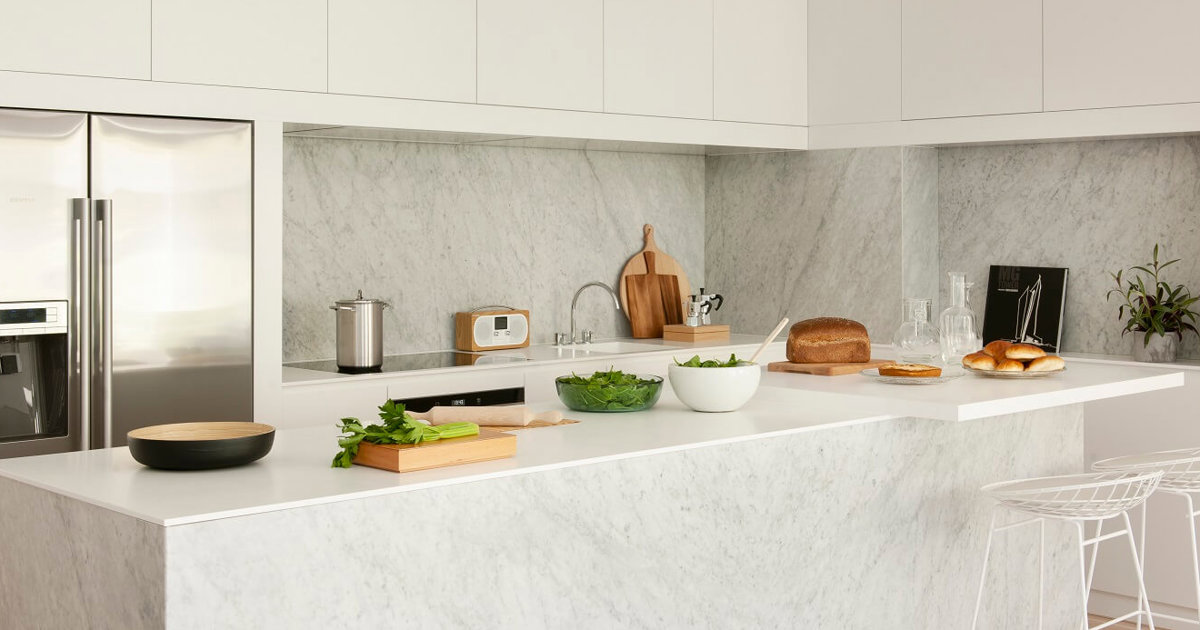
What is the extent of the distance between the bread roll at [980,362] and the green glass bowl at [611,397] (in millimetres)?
877

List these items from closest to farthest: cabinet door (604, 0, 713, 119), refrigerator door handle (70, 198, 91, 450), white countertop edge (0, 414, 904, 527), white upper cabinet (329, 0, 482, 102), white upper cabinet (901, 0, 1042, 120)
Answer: white countertop edge (0, 414, 904, 527) < refrigerator door handle (70, 198, 91, 450) < white upper cabinet (329, 0, 482, 102) < white upper cabinet (901, 0, 1042, 120) < cabinet door (604, 0, 713, 119)

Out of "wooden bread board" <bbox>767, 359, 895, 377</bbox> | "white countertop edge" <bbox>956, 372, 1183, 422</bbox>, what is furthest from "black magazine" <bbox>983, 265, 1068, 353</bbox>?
"wooden bread board" <bbox>767, 359, 895, 377</bbox>

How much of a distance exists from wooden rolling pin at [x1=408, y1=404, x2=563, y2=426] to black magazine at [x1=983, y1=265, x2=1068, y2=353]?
280cm

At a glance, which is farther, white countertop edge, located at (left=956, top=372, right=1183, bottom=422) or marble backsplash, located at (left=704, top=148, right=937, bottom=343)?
marble backsplash, located at (left=704, top=148, right=937, bottom=343)

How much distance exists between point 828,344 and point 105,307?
1.99 metres

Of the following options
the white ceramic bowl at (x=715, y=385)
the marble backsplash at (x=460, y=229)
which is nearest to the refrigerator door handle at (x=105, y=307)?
the marble backsplash at (x=460, y=229)

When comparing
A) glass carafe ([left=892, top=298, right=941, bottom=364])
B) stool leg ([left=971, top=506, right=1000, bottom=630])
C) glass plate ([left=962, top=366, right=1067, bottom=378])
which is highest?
glass carafe ([left=892, top=298, right=941, bottom=364])

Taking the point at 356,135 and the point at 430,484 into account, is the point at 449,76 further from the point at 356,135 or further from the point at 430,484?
the point at 430,484

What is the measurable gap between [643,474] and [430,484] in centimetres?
51

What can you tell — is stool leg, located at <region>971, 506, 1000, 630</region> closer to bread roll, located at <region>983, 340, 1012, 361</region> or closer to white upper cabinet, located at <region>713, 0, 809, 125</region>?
bread roll, located at <region>983, 340, 1012, 361</region>

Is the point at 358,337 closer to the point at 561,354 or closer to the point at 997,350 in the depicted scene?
the point at 561,354

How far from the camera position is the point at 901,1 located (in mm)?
4805

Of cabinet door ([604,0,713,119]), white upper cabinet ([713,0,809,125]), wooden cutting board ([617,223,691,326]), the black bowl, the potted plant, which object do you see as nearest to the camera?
the black bowl

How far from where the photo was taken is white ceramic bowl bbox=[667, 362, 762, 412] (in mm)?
2779
